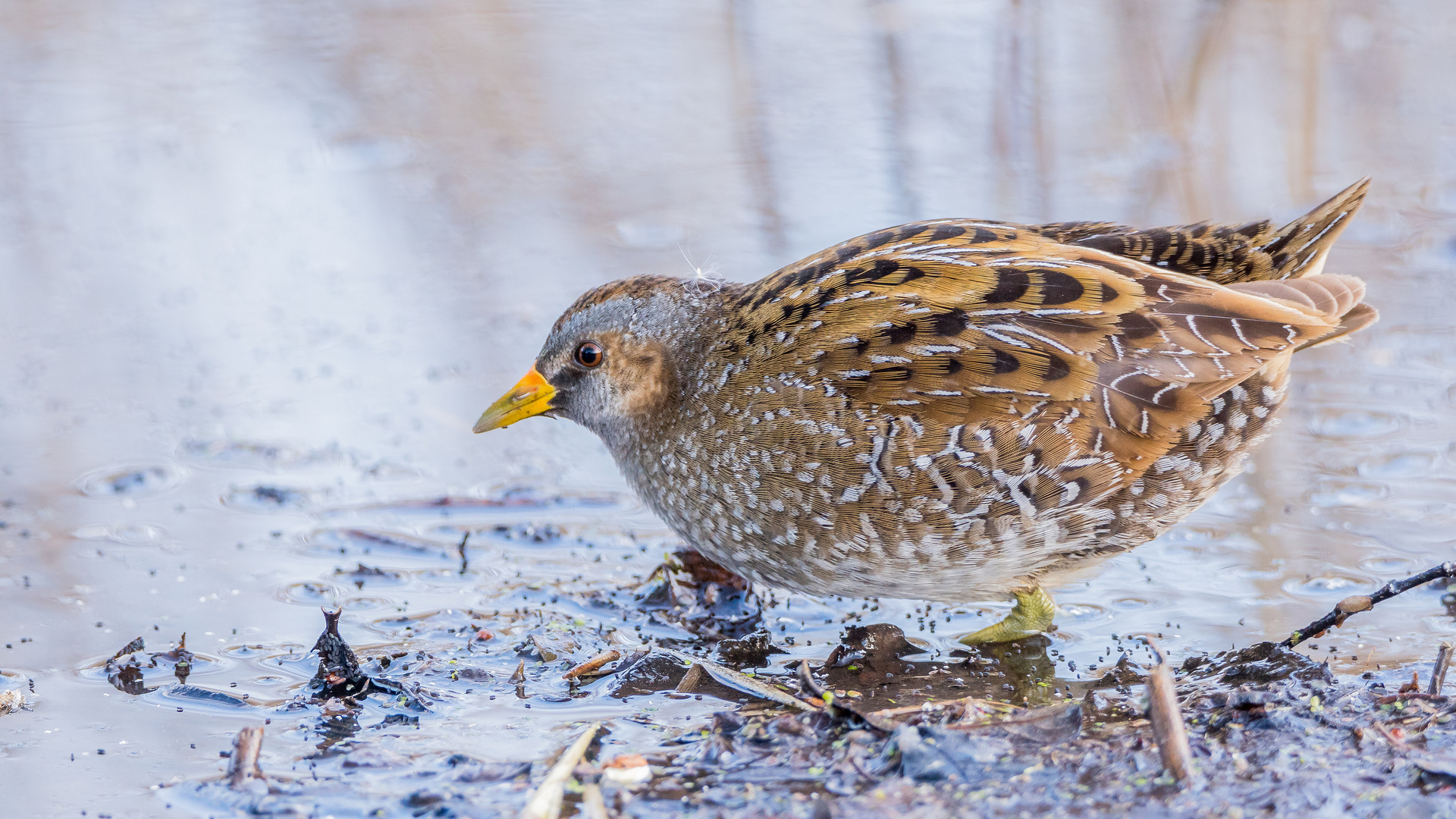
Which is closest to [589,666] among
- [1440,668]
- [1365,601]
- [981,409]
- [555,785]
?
[555,785]

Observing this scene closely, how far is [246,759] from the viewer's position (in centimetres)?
334

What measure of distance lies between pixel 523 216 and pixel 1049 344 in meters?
4.13

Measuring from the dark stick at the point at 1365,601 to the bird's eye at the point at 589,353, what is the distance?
2.19 m

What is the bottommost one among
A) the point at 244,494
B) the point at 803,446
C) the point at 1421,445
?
the point at 1421,445

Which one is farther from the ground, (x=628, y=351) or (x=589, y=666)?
(x=628, y=351)


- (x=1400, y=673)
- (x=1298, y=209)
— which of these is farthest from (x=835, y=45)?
(x=1400, y=673)

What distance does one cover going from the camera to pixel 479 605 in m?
Result: 4.47

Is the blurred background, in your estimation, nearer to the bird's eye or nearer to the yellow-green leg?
the yellow-green leg

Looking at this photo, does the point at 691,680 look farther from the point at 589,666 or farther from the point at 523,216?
the point at 523,216

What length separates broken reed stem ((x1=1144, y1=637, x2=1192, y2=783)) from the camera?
3.18 meters

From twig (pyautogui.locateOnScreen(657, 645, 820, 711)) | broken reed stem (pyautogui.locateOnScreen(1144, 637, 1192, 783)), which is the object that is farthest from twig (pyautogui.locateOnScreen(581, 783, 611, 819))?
broken reed stem (pyautogui.locateOnScreen(1144, 637, 1192, 783))

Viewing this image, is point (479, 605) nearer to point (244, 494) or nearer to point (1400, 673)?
point (244, 494)

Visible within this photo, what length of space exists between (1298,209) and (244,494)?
16.7 feet

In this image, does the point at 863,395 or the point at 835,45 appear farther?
the point at 835,45
